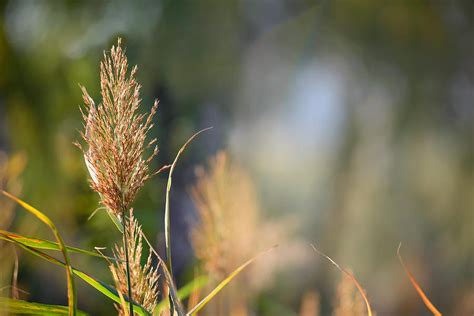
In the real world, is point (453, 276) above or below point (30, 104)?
below

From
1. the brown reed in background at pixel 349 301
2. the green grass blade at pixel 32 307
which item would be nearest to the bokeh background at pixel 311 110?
the brown reed in background at pixel 349 301

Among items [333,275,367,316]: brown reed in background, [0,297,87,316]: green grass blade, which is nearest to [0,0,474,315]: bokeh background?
[333,275,367,316]: brown reed in background

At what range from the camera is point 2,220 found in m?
0.62

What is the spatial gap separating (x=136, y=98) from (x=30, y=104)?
194 cm

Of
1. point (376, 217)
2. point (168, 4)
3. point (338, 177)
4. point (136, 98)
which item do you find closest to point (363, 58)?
point (338, 177)

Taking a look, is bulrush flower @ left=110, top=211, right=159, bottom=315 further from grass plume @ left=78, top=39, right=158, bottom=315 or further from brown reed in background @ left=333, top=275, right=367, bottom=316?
brown reed in background @ left=333, top=275, right=367, bottom=316

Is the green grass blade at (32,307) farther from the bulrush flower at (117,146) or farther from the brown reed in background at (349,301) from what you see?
the brown reed in background at (349,301)

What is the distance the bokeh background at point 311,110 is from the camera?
215 cm

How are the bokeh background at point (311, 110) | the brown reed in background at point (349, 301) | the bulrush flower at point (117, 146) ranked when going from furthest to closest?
the bokeh background at point (311, 110) < the brown reed in background at point (349, 301) < the bulrush flower at point (117, 146)

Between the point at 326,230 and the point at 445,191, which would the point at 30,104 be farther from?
the point at 445,191

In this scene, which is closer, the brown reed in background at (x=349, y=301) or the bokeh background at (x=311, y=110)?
the brown reed in background at (x=349, y=301)

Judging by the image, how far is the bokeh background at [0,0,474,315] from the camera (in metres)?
2.15

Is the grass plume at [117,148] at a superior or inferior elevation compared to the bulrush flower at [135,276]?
superior

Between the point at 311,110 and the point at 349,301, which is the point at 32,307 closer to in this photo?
the point at 349,301
